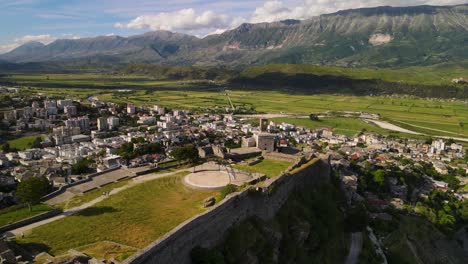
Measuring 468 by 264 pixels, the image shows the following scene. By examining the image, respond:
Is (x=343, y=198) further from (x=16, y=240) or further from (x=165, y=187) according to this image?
(x=16, y=240)

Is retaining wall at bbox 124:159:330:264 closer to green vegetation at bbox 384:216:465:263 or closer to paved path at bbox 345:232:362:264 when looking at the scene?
Result: paved path at bbox 345:232:362:264

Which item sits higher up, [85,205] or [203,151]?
[203,151]

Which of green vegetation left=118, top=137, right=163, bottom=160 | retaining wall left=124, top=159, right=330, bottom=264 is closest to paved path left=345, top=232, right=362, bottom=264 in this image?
retaining wall left=124, top=159, right=330, bottom=264

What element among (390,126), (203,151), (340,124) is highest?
(203,151)

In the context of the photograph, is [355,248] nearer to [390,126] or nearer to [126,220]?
[126,220]

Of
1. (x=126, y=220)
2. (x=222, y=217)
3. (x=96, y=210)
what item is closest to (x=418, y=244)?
(x=222, y=217)

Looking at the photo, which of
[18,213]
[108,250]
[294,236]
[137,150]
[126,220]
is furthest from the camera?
[137,150]

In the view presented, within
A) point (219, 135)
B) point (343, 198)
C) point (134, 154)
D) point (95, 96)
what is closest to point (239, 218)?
point (343, 198)
